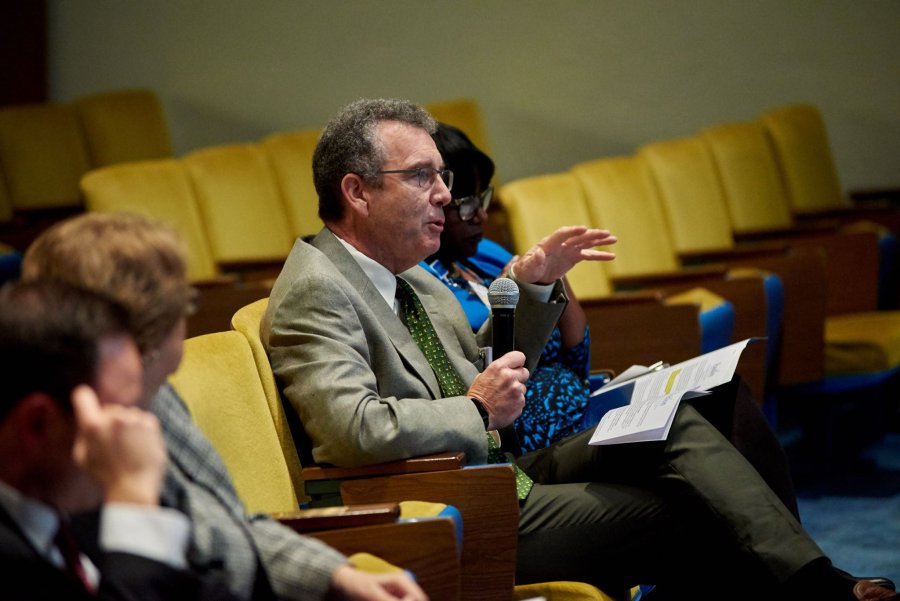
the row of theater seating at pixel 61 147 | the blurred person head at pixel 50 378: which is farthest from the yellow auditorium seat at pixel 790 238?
the blurred person head at pixel 50 378

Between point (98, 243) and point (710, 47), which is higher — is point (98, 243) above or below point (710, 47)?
above

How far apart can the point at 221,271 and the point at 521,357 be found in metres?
1.91

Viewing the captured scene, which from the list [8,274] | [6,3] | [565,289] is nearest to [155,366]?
[565,289]

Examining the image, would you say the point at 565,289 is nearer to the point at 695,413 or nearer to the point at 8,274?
the point at 695,413

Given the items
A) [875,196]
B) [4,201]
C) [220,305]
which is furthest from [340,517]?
[875,196]

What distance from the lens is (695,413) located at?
1.90 meters

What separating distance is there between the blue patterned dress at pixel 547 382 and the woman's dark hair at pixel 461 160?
161mm

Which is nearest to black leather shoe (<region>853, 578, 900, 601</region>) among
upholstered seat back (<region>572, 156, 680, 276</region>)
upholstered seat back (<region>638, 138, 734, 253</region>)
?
upholstered seat back (<region>572, 156, 680, 276</region>)

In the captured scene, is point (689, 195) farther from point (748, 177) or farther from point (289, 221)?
point (289, 221)

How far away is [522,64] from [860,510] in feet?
8.70

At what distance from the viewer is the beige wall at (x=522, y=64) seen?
16.1ft

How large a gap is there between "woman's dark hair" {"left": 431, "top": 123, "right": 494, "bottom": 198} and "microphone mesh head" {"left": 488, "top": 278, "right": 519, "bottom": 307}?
0.47m

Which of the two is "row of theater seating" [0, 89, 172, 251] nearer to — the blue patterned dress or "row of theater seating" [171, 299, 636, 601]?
the blue patterned dress

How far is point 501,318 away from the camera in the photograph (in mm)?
1911
